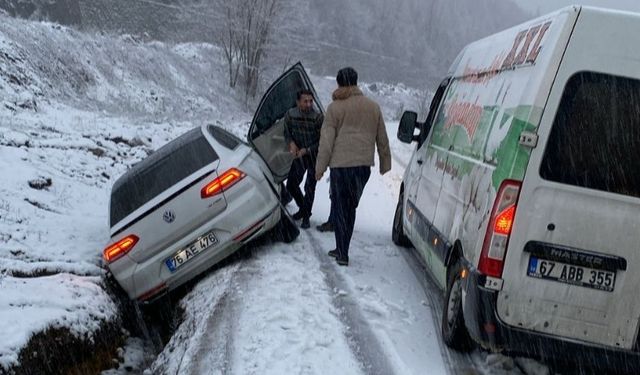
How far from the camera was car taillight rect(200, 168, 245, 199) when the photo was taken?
6.06m

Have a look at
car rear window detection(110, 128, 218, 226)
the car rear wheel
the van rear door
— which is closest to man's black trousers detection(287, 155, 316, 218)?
the car rear wheel

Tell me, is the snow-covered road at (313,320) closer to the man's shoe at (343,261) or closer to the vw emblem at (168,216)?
the man's shoe at (343,261)

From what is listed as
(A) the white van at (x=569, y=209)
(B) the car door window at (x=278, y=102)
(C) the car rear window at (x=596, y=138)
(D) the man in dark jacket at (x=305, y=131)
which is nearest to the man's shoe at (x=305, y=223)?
(D) the man in dark jacket at (x=305, y=131)

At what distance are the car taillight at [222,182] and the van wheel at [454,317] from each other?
8.16ft

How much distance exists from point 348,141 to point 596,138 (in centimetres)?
300

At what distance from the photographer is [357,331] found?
15.6 feet

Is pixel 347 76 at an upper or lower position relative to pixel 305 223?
upper

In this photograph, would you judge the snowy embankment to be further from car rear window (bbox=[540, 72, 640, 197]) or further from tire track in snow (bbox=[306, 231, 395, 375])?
car rear window (bbox=[540, 72, 640, 197])

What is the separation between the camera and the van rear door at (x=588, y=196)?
3586mm

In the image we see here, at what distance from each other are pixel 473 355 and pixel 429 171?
2.17 m

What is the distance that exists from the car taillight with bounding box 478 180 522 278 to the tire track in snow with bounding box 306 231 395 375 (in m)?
1.03

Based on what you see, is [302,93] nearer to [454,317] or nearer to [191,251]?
[191,251]

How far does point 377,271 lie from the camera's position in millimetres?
6566

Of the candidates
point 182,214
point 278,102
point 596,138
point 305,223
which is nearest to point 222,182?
point 182,214
